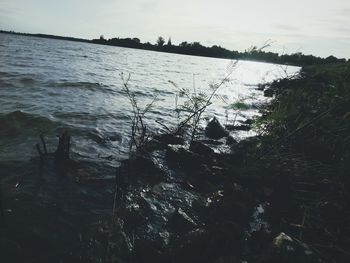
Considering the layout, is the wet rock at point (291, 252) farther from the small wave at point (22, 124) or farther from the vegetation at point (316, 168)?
the small wave at point (22, 124)

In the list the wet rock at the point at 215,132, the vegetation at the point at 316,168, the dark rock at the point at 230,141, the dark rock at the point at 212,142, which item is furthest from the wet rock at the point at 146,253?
the wet rock at the point at 215,132

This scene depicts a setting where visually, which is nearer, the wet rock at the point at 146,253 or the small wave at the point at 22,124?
Answer: the wet rock at the point at 146,253

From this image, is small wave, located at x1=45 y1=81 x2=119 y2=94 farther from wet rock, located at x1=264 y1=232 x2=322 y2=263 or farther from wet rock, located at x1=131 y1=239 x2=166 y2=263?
wet rock, located at x1=264 y1=232 x2=322 y2=263

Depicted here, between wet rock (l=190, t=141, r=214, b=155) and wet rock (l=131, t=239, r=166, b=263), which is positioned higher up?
wet rock (l=190, t=141, r=214, b=155)

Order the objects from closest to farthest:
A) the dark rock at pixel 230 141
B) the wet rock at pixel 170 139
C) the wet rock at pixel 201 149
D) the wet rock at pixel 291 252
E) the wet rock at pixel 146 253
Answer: the wet rock at pixel 291 252 < the wet rock at pixel 146 253 < the wet rock at pixel 201 149 < the wet rock at pixel 170 139 < the dark rock at pixel 230 141

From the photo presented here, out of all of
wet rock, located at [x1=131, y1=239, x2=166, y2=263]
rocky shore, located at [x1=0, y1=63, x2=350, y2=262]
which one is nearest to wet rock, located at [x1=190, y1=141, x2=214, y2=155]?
rocky shore, located at [x1=0, y1=63, x2=350, y2=262]

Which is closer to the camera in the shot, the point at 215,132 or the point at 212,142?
the point at 212,142

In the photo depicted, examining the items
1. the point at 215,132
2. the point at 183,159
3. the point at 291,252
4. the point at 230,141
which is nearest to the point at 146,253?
the point at 291,252

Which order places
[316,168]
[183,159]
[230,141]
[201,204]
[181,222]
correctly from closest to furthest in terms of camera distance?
[181,222] < [316,168] < [201,204] < [183,159] < [230,141]

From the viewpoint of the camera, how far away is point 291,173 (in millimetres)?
5750

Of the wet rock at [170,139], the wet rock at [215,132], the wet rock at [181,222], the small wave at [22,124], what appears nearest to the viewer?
the wet rock at [181,222]

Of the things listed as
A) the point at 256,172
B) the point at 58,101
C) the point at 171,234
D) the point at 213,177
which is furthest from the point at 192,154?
the point at 58,101

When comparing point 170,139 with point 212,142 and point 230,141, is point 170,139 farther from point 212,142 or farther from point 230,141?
point 230,141

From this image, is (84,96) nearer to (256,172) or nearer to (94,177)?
(94,177)
